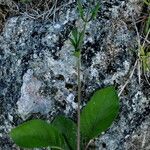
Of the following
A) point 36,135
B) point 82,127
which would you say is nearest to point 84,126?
point 82,127

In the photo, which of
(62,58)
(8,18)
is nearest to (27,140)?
(62,58)

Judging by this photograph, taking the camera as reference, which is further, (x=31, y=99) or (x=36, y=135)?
(x=31, y=99)

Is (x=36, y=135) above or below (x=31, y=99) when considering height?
below

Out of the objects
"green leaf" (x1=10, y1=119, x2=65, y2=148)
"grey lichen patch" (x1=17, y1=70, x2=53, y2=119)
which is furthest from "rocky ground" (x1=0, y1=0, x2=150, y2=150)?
"green leaf" (x1=10, y1=119, x2=65, y2=148)

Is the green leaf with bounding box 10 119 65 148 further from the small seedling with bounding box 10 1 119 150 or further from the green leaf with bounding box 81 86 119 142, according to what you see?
the green leaf with bounding box 81 86 119 142

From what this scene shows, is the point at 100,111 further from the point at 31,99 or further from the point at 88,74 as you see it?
the point at 31,99

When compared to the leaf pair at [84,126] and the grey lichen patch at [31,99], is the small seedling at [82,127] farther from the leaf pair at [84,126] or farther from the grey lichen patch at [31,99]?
the grey lichen patch at [31,99]

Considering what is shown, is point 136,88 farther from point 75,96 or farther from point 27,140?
point 27,140
